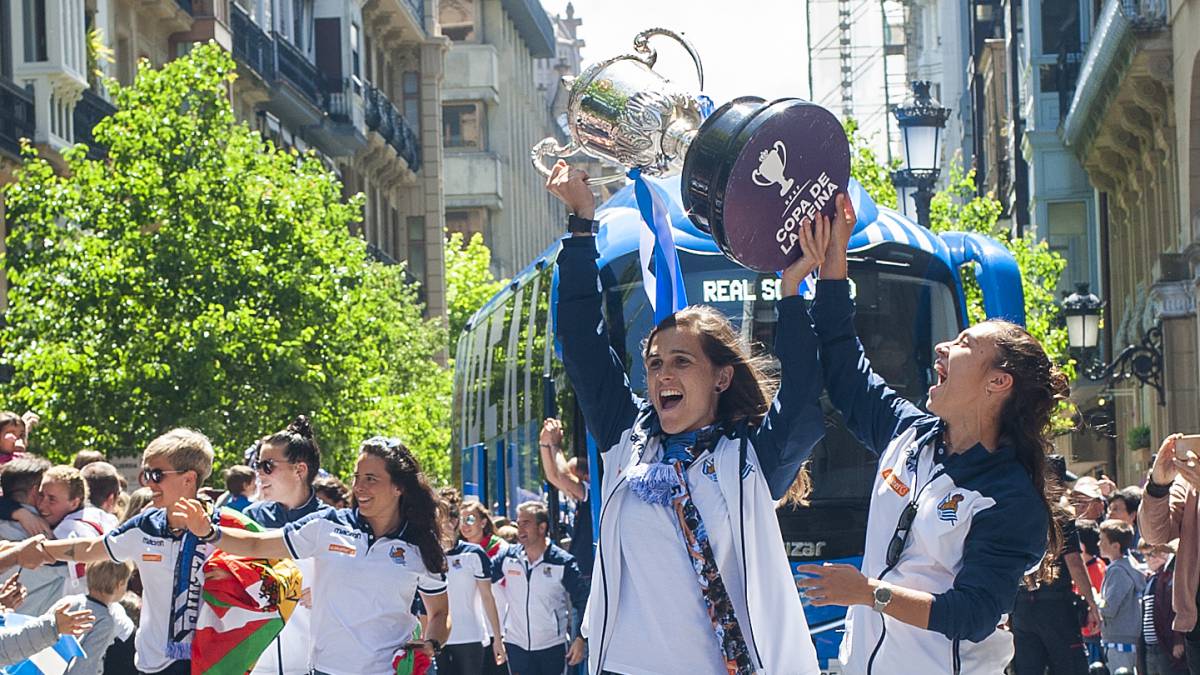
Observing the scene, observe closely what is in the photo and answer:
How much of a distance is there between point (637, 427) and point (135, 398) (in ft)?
70.9

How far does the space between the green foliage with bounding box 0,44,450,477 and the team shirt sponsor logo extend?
69.3 feet

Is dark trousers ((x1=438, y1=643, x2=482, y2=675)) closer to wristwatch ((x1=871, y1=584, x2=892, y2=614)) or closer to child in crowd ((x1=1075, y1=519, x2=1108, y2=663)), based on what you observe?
child in crowd ((x1=1075, y1=519, x2=1108, y2=663))

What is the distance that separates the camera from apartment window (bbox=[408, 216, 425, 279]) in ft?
205

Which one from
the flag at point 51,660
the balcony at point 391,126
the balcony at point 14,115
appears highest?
the balcony at point 391,126

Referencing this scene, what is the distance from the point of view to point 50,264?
26672 mm

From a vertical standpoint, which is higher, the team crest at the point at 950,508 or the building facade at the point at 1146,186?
the building facade at the point at 1146,186

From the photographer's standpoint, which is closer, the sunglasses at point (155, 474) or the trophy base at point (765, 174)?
the trophy base at point (765, 174)

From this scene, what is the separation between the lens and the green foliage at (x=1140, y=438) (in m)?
35.6

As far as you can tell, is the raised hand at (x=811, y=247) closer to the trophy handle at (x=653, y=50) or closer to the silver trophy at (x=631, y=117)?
the silver trophy at (x=631, y=117)

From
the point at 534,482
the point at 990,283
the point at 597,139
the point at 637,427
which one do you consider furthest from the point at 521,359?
the point at 637,427

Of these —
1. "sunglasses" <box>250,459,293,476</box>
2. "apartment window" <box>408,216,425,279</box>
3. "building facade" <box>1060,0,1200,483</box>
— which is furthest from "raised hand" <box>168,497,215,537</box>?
"apartment window" <box>408,216,425,279</box>

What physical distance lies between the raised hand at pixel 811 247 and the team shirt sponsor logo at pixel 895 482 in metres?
0.54

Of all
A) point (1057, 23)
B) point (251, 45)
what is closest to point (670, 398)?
point (251, 45)

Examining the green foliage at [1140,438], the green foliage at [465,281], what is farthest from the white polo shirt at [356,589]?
the green foliage at [465,281]
